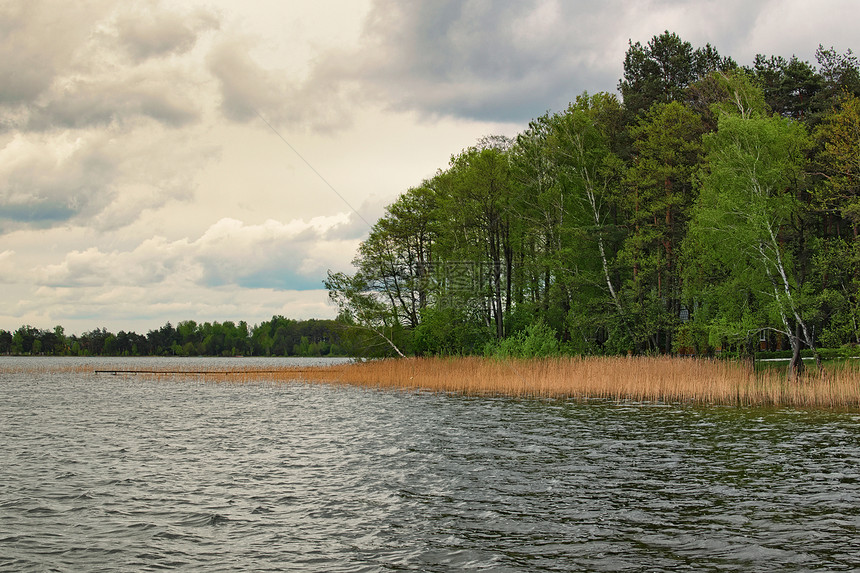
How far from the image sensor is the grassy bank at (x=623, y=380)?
2647 cm

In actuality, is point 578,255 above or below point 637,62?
below

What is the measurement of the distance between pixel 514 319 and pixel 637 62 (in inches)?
963

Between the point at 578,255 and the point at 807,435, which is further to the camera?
the point at 578,255

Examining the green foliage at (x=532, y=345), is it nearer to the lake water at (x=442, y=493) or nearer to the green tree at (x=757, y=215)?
the green tree at (x=757, y=215)

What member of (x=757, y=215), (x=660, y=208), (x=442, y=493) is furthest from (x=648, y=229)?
(x=442, y=493)

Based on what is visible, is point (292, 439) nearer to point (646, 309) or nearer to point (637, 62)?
point (646, 309)

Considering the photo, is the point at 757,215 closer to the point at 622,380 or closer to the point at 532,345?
the point at 622,380

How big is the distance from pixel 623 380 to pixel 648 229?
1610 centimetres

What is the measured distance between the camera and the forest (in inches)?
1351

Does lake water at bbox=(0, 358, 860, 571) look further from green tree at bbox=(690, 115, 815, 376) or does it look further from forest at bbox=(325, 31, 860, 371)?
forest at bbox=(325, 31, 860, 371)

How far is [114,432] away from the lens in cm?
2234

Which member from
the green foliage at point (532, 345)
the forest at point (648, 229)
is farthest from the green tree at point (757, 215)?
the green foliage at point (532, 345)

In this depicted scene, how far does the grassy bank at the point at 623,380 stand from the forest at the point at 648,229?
14.3ft

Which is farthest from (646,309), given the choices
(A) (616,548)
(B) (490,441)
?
(A) (616,548)
